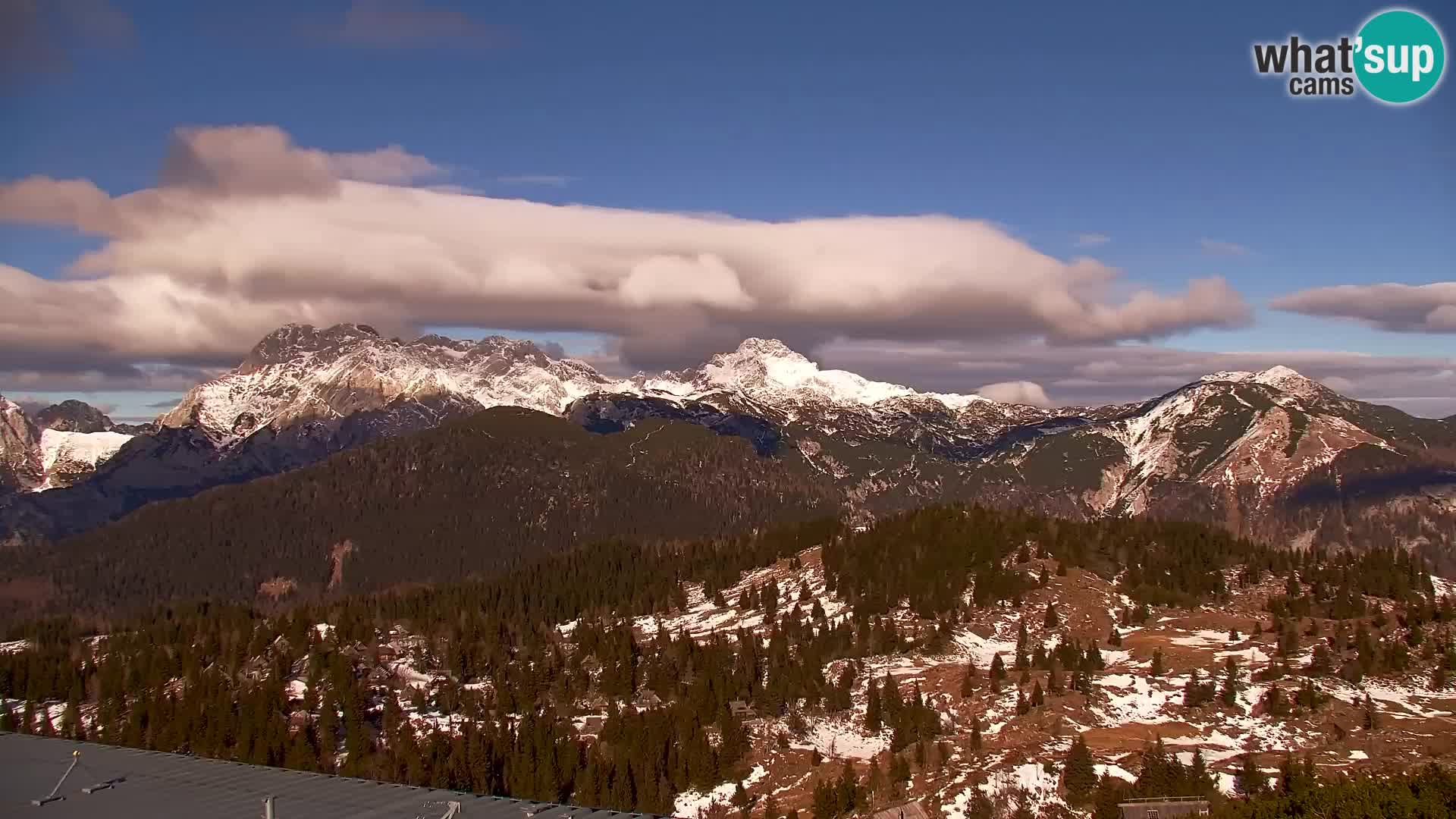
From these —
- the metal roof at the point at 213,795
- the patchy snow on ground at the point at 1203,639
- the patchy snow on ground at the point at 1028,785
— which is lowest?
the patchy snow on ground at the point at 1028,785

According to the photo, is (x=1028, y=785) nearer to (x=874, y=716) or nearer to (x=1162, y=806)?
(x=1162, y=806)

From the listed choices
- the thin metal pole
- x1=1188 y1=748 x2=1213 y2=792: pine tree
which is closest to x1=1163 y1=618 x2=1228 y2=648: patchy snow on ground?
x1=1188 y1=748 x2=1213 y2=792: pine tree

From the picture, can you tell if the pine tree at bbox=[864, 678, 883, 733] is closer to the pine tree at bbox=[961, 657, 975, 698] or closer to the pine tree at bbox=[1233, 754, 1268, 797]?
the pine tree at bbox=[961, 657, 975, 698]

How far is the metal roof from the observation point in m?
63.8

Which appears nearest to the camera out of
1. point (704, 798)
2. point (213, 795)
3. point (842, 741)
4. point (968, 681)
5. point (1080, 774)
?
point (213, 795)

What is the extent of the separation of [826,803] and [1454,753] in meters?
72.9

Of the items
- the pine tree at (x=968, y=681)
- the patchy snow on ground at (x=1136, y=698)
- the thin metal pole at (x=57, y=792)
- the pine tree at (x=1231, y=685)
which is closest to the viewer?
the thin metal pole at (x=57, y=792)

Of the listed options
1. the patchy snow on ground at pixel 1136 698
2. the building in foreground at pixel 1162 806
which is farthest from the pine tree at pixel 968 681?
the building in foreground at pixel 1162 806

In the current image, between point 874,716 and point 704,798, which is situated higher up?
point 874,716

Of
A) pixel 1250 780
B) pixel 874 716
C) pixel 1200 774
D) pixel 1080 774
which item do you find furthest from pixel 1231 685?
pixel 874 716

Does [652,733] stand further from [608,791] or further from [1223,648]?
[1223,648]

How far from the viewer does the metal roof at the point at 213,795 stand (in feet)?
209

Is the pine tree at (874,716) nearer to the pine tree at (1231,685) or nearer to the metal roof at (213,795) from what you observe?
the pine tree at (1231,685)

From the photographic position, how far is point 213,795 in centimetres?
6831
